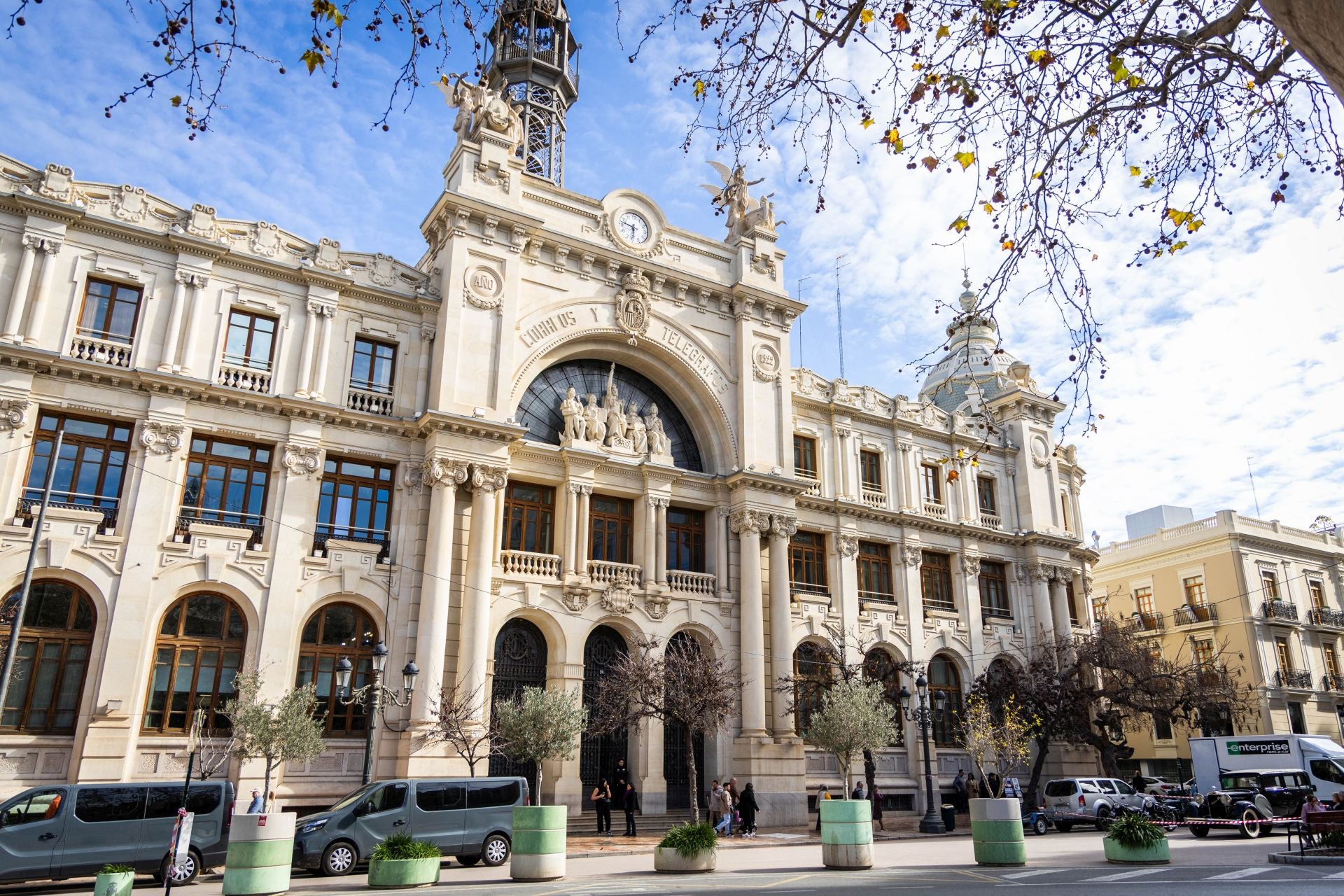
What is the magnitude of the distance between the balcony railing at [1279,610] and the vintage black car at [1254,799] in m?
23.6

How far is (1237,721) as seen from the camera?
45.1 meters

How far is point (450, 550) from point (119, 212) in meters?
12.7

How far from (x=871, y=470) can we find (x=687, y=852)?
79.8 ft

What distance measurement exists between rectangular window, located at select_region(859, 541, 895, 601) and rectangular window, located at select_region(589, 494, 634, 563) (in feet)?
35.3

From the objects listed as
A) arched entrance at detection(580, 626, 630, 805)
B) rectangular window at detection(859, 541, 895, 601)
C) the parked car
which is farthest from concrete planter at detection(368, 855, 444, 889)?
rectangular window at detection(859, 541, 895, 601)

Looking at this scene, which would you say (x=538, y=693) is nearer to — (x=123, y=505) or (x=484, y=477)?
(x=484, y=477)

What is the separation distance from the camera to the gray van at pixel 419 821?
18969mm

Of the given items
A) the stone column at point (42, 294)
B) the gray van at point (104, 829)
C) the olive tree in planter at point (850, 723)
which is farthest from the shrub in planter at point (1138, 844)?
the stone column at point (42, 294)

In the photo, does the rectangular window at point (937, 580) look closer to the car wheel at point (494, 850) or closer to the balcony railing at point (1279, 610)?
the balcony railing at point (1279, 610)

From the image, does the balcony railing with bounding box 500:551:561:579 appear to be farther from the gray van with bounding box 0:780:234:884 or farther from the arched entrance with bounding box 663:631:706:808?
the gray van with bounding box 0:780:234:884

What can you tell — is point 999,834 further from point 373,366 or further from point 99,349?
point 99,349

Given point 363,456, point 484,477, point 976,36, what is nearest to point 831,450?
point 484,477

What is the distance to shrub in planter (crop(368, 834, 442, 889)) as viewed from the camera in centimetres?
1597

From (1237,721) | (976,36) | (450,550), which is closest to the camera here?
(976,36)
